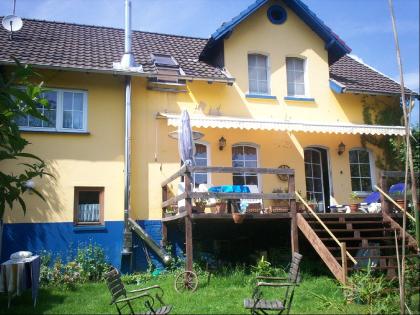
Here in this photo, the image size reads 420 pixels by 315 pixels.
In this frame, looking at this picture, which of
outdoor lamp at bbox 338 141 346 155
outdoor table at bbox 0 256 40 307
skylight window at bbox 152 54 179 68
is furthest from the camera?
outdoor lamp at bbox 338 141 346 155

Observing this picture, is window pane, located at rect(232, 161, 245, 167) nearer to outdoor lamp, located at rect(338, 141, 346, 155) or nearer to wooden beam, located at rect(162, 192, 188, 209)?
wooden beam, located at rect(162, 192, 188, 209)

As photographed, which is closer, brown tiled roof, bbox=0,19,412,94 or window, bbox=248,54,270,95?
brown tiled roof, bbox=0,19,412,94

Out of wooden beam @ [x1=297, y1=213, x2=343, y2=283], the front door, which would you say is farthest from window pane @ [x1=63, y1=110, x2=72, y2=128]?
the front door

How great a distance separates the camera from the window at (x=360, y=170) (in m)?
14.9

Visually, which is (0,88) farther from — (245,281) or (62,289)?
(245,281)

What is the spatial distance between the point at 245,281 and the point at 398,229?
405 centimetres

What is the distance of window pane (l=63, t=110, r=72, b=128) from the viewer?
12.3m

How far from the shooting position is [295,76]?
1504cm

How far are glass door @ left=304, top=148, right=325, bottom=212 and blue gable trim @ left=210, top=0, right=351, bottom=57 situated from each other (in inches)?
142

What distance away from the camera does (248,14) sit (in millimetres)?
14172

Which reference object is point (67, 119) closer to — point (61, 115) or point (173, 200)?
point (61, 115)

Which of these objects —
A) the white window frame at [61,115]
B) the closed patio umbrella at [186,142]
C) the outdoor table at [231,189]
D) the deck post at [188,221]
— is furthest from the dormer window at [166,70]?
the deck post at [188,221]

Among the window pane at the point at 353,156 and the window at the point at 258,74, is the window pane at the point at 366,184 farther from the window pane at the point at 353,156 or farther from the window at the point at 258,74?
the window at the point at 258,74

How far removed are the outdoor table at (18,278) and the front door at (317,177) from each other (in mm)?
8845
